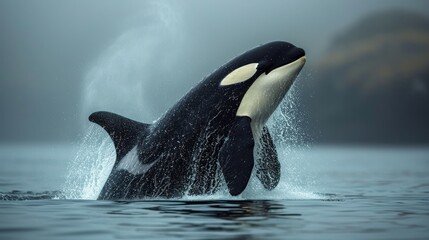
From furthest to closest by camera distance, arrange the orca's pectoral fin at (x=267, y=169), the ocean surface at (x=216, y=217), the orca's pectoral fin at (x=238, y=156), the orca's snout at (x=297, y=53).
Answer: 1. the orca's pectoral fin at (x=267, y=169)
2. the orca's snout at (x=297, y=53)
3. the orca's pectoral fin at (x=238, y=156)
4. the ocean surface at (x=216, y=217)

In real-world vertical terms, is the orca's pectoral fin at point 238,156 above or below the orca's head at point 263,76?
below

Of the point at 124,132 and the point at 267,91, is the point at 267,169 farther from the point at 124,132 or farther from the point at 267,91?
the point at 124,132

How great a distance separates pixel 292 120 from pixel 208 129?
7.12 feet

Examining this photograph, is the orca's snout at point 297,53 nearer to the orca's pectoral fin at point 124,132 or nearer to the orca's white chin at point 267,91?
the orca's white chin at point 267,91

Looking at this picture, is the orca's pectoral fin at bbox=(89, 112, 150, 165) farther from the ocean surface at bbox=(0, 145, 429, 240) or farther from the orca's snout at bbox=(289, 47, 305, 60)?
the orca's snout at bbox=(289, 47, 305, 60)

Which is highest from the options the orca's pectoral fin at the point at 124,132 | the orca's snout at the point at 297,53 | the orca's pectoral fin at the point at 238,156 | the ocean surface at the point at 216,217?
the orca's snout at the point at 297,53

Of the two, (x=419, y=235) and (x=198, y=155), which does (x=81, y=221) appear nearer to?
(x=198, y=155)

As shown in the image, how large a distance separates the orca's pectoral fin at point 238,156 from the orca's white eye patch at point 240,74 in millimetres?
805

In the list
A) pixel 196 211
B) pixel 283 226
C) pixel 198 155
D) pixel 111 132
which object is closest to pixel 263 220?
pixel 283 226

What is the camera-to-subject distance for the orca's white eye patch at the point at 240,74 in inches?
602

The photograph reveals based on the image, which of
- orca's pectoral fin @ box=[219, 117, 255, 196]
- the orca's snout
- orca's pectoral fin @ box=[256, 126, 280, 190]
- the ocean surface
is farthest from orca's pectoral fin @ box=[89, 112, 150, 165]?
the orca's snout

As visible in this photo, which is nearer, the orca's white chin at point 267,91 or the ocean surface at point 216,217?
the ocean surface at point 216,217

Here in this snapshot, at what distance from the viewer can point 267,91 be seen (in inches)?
616

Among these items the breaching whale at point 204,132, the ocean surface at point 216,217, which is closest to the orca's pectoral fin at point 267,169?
the ocean surface at point 216,217
